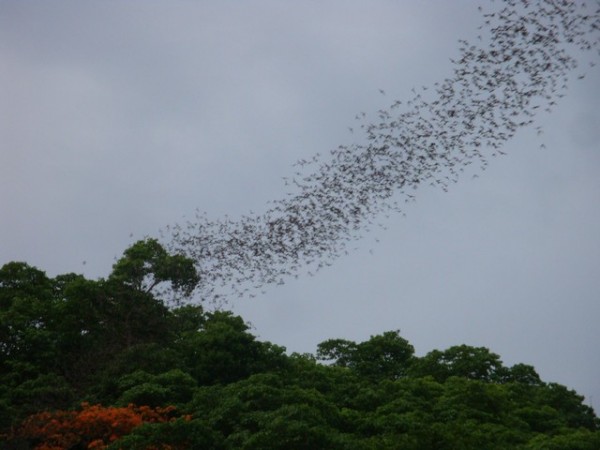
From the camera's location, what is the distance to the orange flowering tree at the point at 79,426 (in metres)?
21.4

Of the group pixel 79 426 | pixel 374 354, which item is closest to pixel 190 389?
pixel 79 426

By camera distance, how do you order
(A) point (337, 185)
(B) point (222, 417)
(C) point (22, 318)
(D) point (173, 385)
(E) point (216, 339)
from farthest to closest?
1. (E) point (216, 339)
2. (C) point (22, 318)
3. (D) point (173, 385)
4. (B) point (222, 417)
5. (A) point (337, 185)

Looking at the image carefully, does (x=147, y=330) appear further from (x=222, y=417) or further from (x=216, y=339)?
(x=222, y=417)

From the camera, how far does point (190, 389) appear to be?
81.2 feet

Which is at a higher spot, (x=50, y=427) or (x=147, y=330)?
(x=147, y=330)

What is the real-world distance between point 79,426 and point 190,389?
4.02 metres

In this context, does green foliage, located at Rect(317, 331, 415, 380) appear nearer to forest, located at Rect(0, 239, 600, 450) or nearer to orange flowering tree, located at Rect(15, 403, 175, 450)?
forest, located at Rect(0, 239, 600, 450)

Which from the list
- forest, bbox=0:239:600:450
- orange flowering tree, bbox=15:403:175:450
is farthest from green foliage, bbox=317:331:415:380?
orange flowering tree, bbox=15:403:175:450

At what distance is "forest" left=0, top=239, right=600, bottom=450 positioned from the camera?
20172 millimetres

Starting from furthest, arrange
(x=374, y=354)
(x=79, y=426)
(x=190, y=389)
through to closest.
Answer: (x=374, y=354)
(x=190, y=389)
(x=79, y=426)

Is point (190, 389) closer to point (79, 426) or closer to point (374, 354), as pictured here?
point (79, 426)

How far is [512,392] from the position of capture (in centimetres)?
2970

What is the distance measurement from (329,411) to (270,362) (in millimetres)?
6051

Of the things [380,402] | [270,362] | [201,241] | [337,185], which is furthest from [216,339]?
[337,185]
